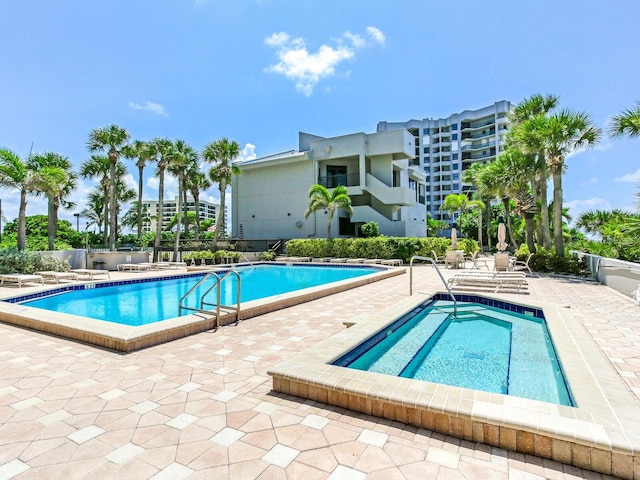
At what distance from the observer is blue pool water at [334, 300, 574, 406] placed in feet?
12.7

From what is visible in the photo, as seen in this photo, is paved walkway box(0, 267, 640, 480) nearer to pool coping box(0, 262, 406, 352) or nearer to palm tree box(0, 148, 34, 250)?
pool coping box(0, 262, 406, 352)

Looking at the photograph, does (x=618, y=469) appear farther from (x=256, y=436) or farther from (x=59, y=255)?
(x=59, y=255)

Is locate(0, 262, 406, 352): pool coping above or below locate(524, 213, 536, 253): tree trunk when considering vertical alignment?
below

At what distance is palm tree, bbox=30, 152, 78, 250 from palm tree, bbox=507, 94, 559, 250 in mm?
20400

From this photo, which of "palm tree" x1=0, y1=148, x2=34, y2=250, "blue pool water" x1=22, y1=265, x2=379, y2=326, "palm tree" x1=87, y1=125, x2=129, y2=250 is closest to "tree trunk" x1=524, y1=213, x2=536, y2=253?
"blue pool water" x1=22, y1=265, x2=379, y2=326

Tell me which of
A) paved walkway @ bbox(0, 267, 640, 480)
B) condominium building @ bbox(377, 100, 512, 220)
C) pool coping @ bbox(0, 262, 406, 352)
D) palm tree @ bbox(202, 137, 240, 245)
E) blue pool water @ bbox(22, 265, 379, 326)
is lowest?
blue pool water @ bbox(22, 265, 379, 326)

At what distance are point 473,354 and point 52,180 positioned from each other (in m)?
17.3

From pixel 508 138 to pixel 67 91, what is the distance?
20.8 m

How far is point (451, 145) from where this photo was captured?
63.8 m

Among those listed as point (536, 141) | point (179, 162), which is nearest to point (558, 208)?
point (536, 141)

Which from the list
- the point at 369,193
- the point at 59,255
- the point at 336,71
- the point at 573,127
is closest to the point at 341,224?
the point at 369,193

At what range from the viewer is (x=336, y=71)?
53.2 feet

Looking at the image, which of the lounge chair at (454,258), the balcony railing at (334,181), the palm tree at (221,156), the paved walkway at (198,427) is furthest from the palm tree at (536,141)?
the palm tree at (221,156)

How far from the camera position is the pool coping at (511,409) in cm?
221
